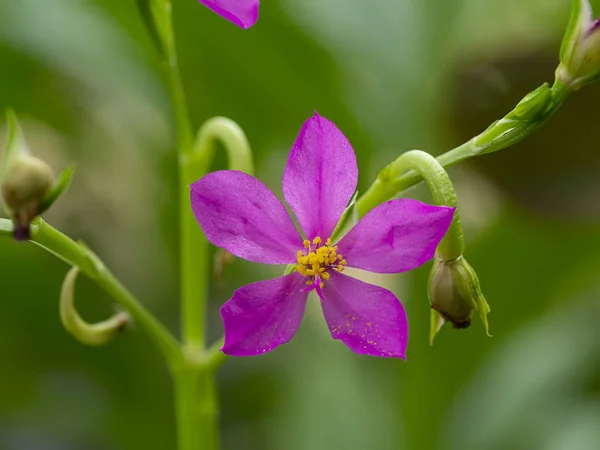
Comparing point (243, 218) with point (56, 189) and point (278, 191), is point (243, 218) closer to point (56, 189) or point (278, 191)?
point (56, 189)

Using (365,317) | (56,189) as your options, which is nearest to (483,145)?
(365,317)

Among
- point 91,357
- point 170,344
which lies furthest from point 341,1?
point 170,344

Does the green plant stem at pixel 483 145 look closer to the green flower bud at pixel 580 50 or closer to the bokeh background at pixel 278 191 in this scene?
the green flower bud at pixel 580 50

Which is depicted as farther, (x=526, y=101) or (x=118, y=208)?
(x=118, y=208)

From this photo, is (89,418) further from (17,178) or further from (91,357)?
(17,178)

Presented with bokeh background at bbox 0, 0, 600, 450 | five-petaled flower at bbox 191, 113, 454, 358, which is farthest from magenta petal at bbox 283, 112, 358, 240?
bokeh background at bbox 0, 0, 600, 450

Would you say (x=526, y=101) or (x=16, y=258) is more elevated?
(x=16, y=258)

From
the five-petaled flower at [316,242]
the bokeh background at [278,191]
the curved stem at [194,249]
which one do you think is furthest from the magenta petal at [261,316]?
the bokeh background at [278,191]
